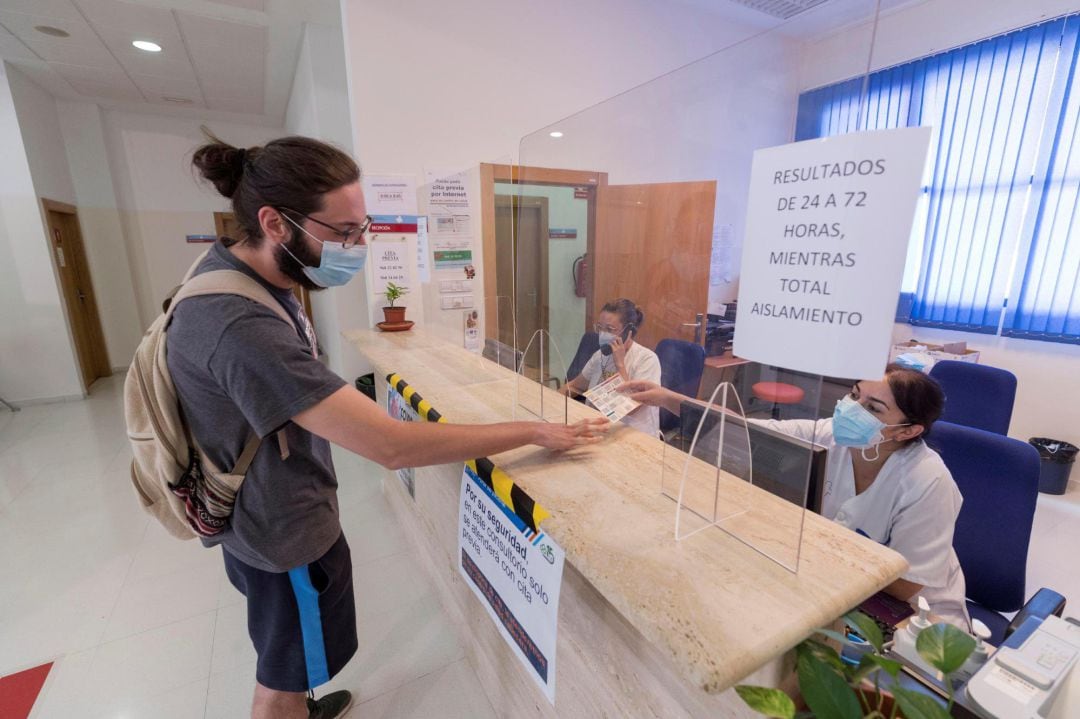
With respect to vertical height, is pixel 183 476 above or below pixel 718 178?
below

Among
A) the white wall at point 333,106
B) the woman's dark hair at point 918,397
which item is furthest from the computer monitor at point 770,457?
the white wall at point 333,106

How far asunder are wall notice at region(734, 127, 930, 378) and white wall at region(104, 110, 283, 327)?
20.4 ft

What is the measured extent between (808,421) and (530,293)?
101cm

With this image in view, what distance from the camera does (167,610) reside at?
6.52 feet

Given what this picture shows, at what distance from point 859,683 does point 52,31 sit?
5.67m

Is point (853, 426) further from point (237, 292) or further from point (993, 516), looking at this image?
point (237, 292)

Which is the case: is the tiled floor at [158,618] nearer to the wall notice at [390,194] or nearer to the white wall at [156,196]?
the wall notice at [390,194]

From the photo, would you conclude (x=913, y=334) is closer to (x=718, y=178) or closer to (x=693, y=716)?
(x=718, y=178)

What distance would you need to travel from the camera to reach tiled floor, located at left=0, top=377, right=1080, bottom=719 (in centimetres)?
161

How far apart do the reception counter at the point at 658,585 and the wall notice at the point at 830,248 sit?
10.7 inches

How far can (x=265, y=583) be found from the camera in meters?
1.08

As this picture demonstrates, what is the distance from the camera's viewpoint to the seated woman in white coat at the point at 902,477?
3.72 ft

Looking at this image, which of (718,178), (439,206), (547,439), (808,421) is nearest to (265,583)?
(547,439)

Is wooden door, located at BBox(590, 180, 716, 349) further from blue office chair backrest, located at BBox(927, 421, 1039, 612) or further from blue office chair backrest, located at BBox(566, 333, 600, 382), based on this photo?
blue office chair backrest, located at BBox(927, 421, 1039, 612)
